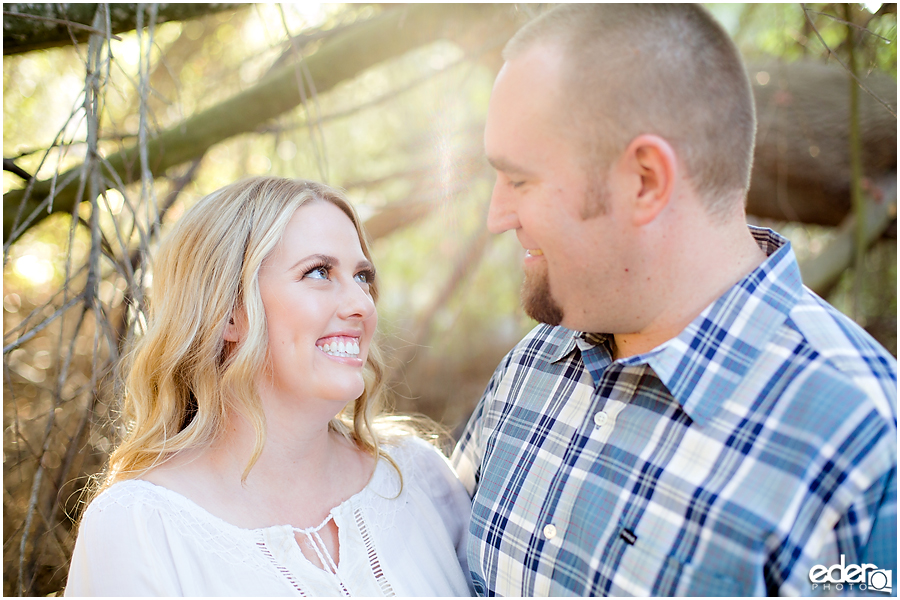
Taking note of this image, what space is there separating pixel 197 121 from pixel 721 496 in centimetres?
208

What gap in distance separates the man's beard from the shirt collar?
172 millimetres

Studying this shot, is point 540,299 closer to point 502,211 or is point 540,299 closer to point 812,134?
point 502,211

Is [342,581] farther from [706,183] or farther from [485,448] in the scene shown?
[706,183]

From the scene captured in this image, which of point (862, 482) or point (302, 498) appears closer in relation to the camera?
point (862, 482)

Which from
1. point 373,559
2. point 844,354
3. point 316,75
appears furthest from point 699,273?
point 316,75

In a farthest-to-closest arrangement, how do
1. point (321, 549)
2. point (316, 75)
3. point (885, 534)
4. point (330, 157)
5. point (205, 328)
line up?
1. point (330, 157)
2. point (316, 75)
3. point (205, 328)
4. point (321, 549)
5. point (885, 534)

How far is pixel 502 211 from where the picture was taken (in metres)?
1.33

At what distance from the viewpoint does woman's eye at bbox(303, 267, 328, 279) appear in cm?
155

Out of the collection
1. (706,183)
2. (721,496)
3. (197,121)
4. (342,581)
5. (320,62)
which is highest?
(320,62)

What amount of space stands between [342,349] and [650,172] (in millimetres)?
801

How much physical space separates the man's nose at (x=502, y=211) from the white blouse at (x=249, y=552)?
0.75 metres

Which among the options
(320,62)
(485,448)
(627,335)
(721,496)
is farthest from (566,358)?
(320,62)

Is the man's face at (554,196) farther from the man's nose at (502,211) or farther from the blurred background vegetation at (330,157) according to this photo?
the blurred background vegetation at (330,157)

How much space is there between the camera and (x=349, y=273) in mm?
1600
